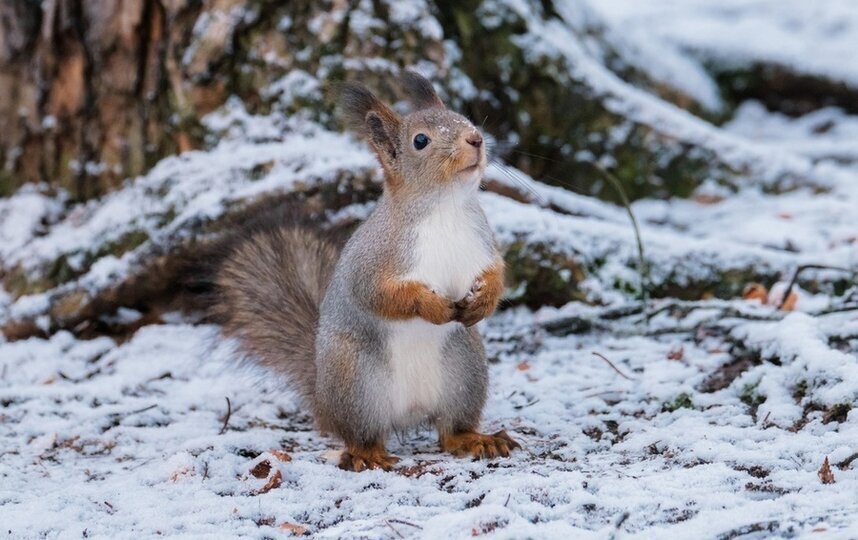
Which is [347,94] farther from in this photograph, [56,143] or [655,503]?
[56,143]

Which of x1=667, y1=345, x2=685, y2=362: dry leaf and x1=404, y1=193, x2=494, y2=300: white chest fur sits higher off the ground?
x1=404, y1=193, x2=494, y2=300: white chest fur

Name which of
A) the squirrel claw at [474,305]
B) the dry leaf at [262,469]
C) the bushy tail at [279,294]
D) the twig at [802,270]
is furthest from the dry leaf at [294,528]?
the twig at [802,270]

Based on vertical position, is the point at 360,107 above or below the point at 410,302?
above

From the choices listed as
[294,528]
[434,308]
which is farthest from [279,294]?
[294,528]

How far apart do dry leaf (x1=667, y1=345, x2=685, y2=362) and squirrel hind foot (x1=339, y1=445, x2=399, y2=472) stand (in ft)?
3.05

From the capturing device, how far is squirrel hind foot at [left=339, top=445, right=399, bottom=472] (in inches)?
94.0

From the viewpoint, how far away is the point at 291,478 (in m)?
2.30

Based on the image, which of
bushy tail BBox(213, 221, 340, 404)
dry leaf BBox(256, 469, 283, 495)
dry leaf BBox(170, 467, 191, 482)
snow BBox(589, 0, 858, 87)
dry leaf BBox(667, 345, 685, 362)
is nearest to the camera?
dry leaf BBox(256, 469, 283, 495)

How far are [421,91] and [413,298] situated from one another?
566 mm

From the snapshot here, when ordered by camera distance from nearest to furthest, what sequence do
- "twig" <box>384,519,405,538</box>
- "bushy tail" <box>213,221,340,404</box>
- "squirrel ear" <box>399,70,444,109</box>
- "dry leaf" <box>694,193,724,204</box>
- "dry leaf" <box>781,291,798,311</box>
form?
"twig" <box>384,519,405,538</box> → "squirrel ear" <box>399,70,444,109</box> → "bushy tail" <box>213,221,340,404</box> → "dry leaf" <box>781,291,798,311</box> → "dry leaf" <box>694,193,724,204</box>

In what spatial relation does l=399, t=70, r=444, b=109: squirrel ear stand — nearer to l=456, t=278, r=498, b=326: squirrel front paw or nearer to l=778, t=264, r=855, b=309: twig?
l=456, t=278, r=498, b=326: squirrel front paw

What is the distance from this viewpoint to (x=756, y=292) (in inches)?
135

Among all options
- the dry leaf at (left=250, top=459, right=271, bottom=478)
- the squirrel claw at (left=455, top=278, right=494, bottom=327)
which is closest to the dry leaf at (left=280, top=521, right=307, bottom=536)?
the dry leaf at (left=250, top=459, right=271, bottom=478)

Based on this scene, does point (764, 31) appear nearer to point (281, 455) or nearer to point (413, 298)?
point (413, 298)
